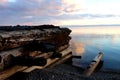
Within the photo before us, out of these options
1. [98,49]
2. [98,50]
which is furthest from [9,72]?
[98,49]

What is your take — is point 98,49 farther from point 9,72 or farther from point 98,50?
point 9,72

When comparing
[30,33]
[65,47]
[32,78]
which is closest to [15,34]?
[30,33]

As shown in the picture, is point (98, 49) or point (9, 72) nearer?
point (9, 72)

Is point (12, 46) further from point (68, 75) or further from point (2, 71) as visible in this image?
point (68, 75)

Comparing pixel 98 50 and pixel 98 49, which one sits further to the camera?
pixel 98 49

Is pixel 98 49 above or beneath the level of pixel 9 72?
beneath

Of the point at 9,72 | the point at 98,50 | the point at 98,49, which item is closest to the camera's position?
the point at 9,72

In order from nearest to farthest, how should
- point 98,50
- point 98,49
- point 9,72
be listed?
1. point 9,72
2. point 98,50
3. point 98,49

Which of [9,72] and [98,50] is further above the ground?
[9,72]

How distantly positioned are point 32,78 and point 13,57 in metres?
0.95

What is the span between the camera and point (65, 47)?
12289mm

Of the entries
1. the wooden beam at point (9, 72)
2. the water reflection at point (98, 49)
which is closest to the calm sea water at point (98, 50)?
the water reflection at point (98, 49)

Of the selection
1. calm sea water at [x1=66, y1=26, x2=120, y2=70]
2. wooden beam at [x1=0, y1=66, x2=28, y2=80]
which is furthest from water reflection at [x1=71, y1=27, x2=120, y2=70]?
wooden beam at [x1=0, y1=66, x2=28, y2=80]

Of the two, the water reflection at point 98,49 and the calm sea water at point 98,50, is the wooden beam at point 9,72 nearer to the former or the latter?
the calm sea water at point 98,50
